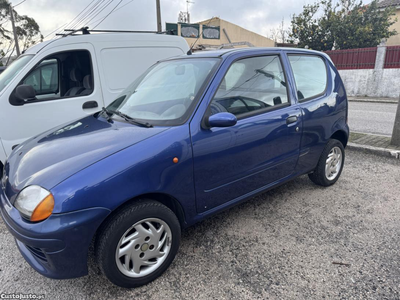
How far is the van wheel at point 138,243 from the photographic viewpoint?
1988 mm

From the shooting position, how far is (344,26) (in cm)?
1873

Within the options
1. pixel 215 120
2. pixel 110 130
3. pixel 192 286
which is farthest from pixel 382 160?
pixel 110 130

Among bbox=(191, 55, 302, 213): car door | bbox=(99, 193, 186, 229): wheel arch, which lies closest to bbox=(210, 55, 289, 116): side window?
bbox=(191, 55, 302, 213): car door

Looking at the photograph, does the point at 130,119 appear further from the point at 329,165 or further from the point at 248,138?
the point at 329,165

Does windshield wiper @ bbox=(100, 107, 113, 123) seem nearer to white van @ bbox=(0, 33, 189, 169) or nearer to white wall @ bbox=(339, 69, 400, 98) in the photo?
white van @ bbox=(0, 33, 189, 169)

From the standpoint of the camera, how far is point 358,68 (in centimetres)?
1700

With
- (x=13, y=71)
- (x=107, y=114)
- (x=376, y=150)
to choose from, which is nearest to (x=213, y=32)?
(x=376, y=150)

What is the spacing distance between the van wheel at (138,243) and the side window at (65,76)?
2.89 metres

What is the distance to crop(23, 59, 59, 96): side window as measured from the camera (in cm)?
403

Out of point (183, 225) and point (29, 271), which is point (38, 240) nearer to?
point (29, 271)

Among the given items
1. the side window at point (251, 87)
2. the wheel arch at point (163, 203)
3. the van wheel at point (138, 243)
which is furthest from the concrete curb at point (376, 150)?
the van wheel at point (138, 243)

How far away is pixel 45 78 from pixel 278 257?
156 inches

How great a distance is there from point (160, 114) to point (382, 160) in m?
4.13

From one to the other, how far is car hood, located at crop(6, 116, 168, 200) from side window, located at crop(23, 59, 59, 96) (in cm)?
178
